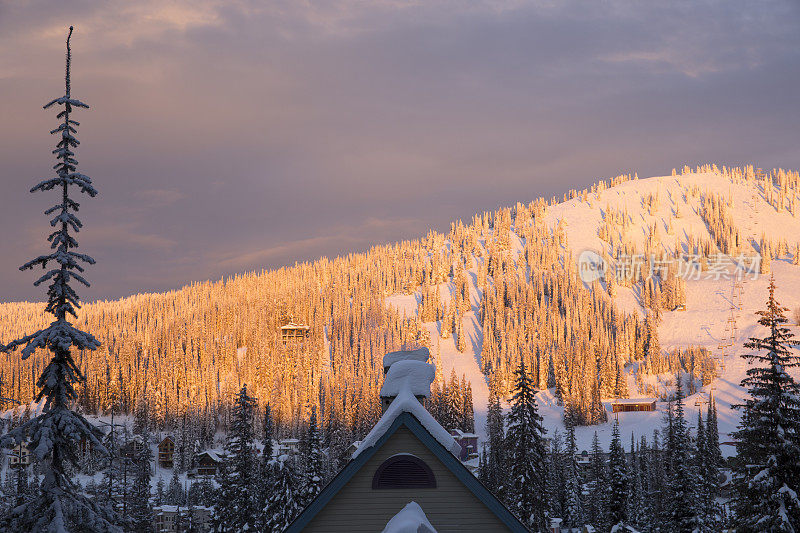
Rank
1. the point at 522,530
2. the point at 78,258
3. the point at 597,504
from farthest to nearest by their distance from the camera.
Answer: the point at 597,504 → the point at 78,258 → the point at 522,530

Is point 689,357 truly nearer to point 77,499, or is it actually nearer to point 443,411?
point 443,411

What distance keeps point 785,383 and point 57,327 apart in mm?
25892

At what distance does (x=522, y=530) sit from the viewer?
16.2 metres

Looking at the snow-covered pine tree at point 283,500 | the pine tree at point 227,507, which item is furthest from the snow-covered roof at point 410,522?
the snow-covered pine tree at point 283,500

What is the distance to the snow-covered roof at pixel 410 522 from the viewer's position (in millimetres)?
14812

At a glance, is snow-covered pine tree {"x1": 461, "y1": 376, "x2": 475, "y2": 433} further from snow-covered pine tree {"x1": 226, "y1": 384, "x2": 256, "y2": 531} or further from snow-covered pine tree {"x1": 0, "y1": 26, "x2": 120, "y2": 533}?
snow-covered pine tree {"x1": 0, "y1": 26, "x2": 120, "y2": 533}

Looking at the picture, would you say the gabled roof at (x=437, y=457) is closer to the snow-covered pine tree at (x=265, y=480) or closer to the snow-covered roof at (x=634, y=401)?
the snow-covered pine tree at (x=265, y=480)

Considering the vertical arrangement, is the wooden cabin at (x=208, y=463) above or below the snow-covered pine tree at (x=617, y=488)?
below

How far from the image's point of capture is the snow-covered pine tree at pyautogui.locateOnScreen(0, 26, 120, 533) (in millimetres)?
16516

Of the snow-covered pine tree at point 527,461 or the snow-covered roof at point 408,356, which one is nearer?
the snow-covered roof at point 408,356

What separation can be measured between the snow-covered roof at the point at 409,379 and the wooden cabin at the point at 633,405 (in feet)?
534

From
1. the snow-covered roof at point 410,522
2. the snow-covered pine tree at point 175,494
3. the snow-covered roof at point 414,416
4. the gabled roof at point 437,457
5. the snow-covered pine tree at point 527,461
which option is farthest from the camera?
the snow-covered pine tree at point 175,494

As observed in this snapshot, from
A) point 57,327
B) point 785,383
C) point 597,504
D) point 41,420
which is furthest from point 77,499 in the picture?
point 597,504

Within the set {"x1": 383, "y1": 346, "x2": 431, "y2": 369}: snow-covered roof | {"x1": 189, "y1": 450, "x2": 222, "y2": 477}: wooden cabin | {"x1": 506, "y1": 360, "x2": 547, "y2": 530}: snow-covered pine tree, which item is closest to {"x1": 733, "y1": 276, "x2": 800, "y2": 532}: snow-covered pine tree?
{"x1": 383, "y1": 346, "x2": 431, "y2": 369}: snow-covered roof
